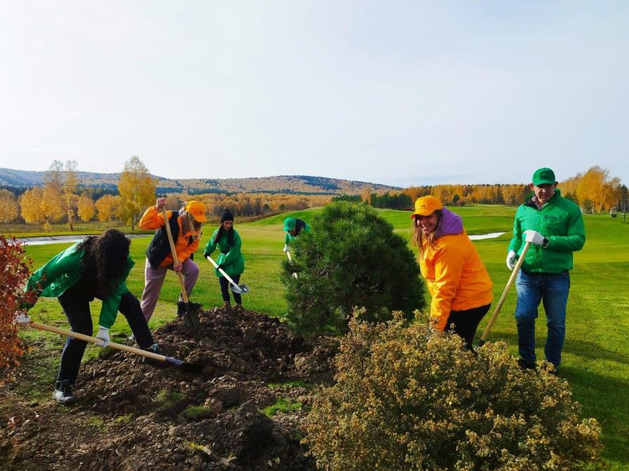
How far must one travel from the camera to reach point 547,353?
5.46 meters

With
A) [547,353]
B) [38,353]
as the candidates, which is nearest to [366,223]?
[547,353]

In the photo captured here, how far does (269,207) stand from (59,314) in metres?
89.4

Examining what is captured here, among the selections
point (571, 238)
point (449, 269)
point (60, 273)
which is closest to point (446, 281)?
point (449, 269)

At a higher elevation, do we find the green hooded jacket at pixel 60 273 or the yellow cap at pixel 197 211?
the yellow cap at pixel 197 211

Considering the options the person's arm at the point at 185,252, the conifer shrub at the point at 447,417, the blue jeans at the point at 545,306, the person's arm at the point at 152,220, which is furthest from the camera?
the person's arm at the point at 185,252

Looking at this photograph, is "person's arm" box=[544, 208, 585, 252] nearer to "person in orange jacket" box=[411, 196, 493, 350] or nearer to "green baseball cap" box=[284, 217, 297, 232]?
"person in orange jacket" box=[411, 196, 493, 350]

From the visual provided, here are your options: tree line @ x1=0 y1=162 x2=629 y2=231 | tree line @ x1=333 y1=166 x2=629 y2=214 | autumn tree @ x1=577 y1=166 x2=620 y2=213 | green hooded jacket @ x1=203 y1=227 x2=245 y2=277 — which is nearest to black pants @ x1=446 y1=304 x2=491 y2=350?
green hooded jacket @ x1=203 y1=227 x2=245 y2=277

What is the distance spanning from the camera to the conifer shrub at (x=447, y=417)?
2340mm

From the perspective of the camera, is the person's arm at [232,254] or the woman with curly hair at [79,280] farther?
the person's arm at [232,254]

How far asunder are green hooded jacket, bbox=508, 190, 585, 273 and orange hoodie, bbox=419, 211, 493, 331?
126 cm

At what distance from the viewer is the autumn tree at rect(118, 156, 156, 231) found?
53.5 metres

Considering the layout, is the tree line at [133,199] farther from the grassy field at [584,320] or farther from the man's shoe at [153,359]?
the man's shoe at [153,359]

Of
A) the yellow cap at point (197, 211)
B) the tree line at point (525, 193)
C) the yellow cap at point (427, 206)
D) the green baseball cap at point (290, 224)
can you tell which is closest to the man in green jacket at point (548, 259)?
the yellow cap at point (427, 206)

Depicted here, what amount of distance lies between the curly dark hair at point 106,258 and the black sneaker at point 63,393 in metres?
1.08
